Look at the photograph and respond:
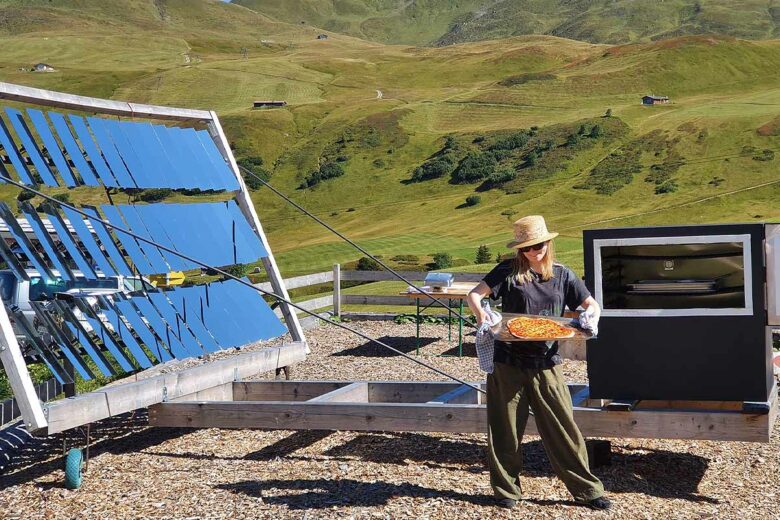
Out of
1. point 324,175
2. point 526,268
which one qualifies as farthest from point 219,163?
point 324,175

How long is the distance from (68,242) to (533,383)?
5081 mm

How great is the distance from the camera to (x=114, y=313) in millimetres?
10398

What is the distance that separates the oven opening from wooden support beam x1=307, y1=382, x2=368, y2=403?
10.2ft

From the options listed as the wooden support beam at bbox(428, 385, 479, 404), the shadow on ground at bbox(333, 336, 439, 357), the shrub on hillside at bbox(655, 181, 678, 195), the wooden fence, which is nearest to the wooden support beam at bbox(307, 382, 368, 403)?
the wooden support beam at bbox(428, 385, 479, 404)

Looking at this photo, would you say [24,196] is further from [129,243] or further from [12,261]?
[12,261]

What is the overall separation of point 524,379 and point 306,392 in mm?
4225

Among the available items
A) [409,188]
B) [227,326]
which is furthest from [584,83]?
[227,326]

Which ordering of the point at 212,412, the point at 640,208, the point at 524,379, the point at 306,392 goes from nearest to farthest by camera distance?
the point at 524,379 → the point at 212,412 → the point at 306,392 → the point at 640,208

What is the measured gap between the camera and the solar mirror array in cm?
990

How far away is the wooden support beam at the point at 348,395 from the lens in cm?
1034

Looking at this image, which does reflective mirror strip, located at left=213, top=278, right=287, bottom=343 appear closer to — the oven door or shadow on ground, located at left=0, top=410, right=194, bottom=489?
shadow on ground, located at left=0, top=410, right=194, bottom=489

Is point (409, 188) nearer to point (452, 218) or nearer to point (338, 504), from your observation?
point (452, 218)

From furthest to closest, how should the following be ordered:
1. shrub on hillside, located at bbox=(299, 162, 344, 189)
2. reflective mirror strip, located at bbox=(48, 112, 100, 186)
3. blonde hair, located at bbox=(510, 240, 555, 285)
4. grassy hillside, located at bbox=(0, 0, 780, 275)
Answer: shrub on hillside, located at bbox=(299, 162, 344, 189) < grassy hillside, located at bbox=(0, 0, 780, 275) < reflective mirror strip, located at bbox=(48, 112, 100, 186) < blonde hair, located at bbox=(510, 240, 555, 285)

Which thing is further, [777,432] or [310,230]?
[310,230]
